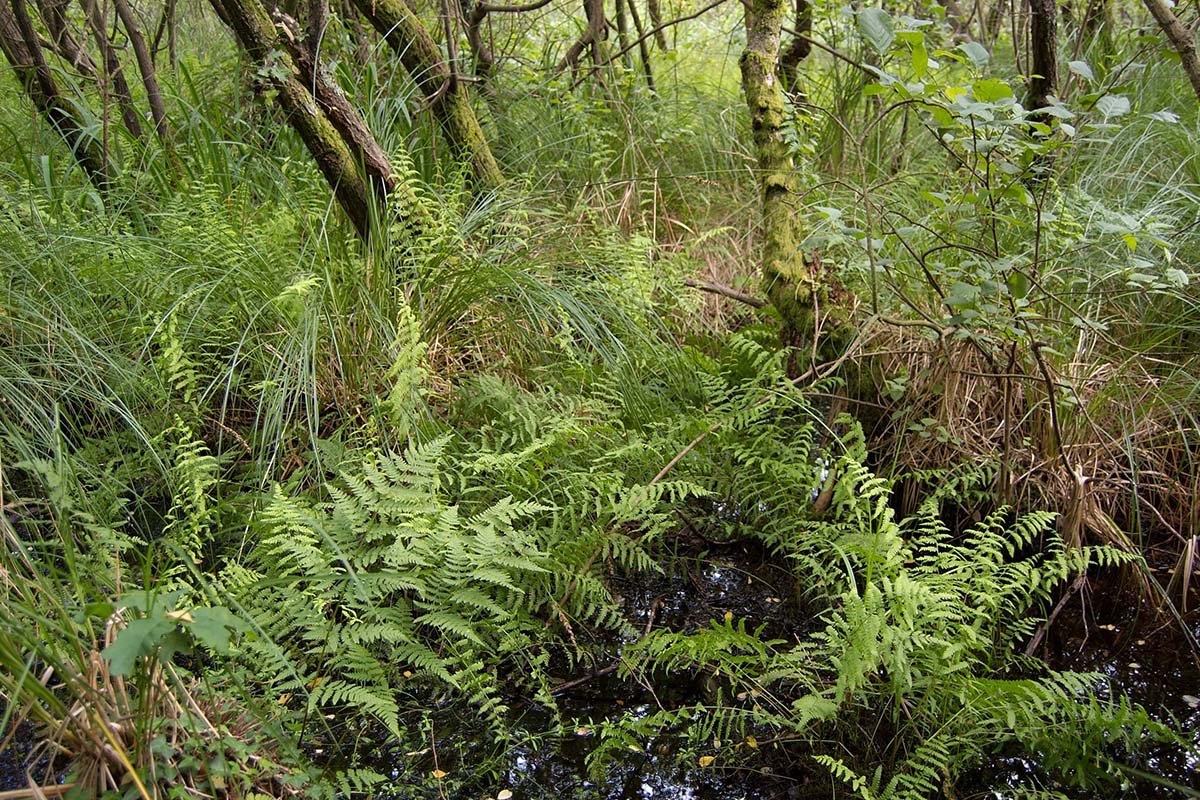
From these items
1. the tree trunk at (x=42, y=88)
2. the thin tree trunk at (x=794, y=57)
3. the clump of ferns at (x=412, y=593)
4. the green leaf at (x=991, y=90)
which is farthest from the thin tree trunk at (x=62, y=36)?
the green leaf at (x=991, y=90)

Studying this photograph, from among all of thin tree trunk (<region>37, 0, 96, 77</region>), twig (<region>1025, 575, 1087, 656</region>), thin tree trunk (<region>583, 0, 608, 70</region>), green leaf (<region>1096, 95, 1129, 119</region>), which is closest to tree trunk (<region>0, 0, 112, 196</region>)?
thin tree trunk (<region>37, 0, 96, 77</region>)

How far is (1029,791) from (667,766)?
2.41 ft

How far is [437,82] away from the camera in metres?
3.75

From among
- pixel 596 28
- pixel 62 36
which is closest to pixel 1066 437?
pixel 596 28

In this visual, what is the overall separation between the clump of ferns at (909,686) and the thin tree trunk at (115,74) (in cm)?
341

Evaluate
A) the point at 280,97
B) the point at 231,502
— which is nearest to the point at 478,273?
the point at 280,97

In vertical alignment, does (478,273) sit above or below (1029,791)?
above

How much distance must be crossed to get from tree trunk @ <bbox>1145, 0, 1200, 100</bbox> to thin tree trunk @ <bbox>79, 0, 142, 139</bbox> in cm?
385

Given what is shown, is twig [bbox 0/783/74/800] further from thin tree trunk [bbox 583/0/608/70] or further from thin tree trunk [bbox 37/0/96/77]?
thin tree trunk [bbox 583/0/608/70]

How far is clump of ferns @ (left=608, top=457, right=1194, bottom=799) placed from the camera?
1.71 m

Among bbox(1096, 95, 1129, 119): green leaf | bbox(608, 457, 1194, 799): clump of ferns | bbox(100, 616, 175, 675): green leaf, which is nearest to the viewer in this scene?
bbox(100, 616, 175, 675): green leaf

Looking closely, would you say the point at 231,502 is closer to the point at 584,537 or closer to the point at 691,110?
the point at 584,537

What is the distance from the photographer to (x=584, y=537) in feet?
7.25

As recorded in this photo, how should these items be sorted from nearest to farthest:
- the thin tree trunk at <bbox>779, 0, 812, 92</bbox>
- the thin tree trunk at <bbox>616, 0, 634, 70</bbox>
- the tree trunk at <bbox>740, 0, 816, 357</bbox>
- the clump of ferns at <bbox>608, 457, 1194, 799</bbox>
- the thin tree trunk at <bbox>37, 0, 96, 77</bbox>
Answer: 1. the clump of ferns at <bbox>608, 457, 1194, 799</bbox>
2. the tree trunk at <bbox>740, 0, 816, 357</bbox>
3. the thin tree trunk at <bbox>37, 0, 96, 77</bbox>
4. the thin tree trunk at <bbox>779, 0, 812, 92</bbox>
5. the thin tree trunk at <bbox>616, 0, 634, 70</bbox>
